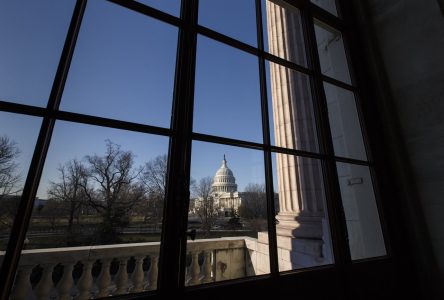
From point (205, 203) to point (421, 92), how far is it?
1.43 meters

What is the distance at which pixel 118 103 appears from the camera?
2.67ft

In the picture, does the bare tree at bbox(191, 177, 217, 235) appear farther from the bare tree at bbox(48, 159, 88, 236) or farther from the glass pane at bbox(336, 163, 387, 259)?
the glass pane at bbox(336, 163, 387, 259)

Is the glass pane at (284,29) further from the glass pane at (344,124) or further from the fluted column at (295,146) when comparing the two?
the glass pane at (344,124)

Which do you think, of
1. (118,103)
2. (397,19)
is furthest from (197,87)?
(397,19)

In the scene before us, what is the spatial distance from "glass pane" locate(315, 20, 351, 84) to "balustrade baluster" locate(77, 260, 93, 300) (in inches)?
69.9

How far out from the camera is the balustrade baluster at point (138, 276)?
74cm

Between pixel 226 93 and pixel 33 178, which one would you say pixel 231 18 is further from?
pixel 33 178

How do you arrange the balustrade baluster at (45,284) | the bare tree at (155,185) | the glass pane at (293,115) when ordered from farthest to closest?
the glass pane at (293,115), the bare tree at (155,185), the balustrade baluster at (45,284)

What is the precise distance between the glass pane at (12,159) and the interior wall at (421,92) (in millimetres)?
1772

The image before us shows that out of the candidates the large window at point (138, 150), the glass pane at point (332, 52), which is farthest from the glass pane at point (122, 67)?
the glass pane at point (332, 52)

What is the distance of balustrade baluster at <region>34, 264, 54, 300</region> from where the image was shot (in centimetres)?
65

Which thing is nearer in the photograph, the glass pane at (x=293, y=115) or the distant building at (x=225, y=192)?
the distant building at (x=225, y=192)

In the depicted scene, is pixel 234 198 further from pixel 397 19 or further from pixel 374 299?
pixel 397 19

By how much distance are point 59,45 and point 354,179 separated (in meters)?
1.72
